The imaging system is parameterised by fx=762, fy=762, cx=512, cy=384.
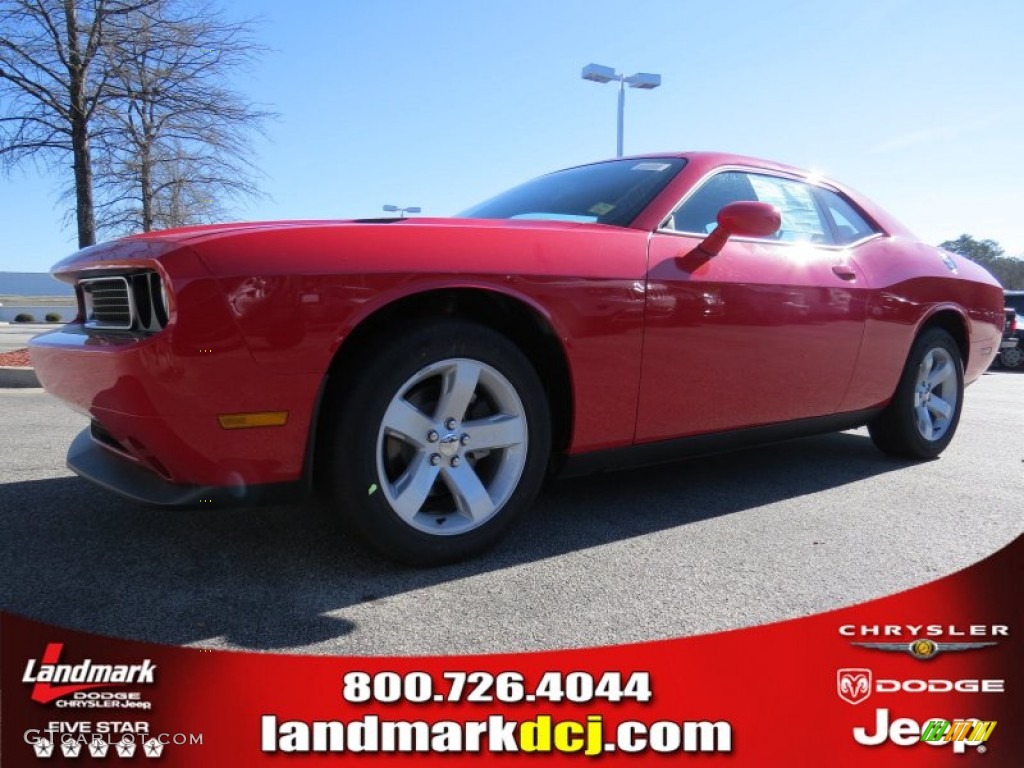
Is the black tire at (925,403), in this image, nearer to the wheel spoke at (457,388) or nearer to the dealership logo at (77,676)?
the wheel spoke at (457,388)

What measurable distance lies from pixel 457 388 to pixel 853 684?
1.28 m

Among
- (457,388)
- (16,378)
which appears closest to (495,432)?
(457,388)

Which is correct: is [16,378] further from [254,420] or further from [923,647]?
[923,647]

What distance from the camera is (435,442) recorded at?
2.28 m

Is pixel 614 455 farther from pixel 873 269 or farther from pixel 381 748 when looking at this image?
pixel 873 269

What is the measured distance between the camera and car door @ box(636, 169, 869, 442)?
2729mm

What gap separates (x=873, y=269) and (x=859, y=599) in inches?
78.5

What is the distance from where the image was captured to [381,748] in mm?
1402

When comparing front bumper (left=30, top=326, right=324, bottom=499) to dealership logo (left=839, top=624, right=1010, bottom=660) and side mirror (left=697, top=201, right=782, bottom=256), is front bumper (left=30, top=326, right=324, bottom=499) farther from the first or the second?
side mirror (left=697, top=201, right=782, bottom=256)

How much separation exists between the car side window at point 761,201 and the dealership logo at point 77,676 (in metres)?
2.26

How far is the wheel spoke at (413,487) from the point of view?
221cm

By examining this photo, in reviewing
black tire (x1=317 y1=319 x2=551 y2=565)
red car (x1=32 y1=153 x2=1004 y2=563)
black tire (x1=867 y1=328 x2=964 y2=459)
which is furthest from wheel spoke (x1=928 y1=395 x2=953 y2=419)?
black tire (x1=317 y1=319 x2=551 y2=565)
